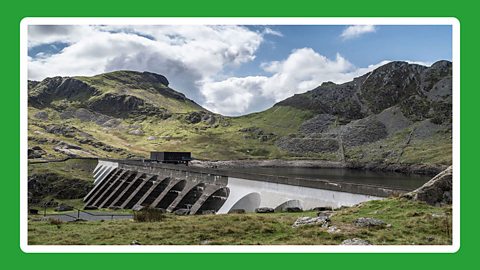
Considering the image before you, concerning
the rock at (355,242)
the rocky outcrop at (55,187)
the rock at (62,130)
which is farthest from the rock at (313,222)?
the rock at (62,130)

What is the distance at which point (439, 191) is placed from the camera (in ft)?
51.2

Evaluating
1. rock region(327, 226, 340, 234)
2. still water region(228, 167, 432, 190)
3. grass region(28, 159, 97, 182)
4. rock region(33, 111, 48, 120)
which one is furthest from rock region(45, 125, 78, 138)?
rock region(327, 226, 340, 234)

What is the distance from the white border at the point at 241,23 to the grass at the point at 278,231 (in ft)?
1.26

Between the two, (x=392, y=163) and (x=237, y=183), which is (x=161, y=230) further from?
(x=392, y=163)

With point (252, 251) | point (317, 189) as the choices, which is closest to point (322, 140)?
point (317, 189)

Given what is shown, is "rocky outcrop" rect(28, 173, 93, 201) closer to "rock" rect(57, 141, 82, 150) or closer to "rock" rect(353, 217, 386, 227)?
"rock" rect(353, 217, 386, 227)

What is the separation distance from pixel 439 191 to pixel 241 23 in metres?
9.32

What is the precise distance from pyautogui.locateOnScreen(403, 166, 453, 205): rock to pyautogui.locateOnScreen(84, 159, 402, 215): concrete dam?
2.67 m

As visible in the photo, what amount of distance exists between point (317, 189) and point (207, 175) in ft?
50.6

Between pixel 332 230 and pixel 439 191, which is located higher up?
pixel 439 191

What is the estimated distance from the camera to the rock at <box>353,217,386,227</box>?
1407 cm

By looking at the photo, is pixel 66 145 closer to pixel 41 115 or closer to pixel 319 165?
pixel 41 115

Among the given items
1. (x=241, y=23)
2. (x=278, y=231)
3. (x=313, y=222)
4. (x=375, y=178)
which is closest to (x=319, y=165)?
(x=375, y=178)

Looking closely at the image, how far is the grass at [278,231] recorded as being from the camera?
12984mm
